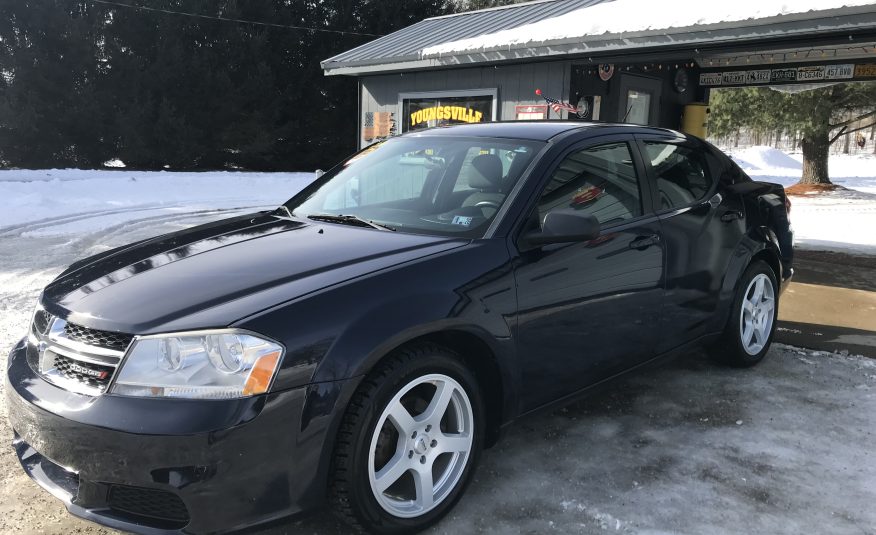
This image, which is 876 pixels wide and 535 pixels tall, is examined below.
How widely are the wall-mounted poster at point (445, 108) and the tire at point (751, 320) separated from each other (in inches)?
243

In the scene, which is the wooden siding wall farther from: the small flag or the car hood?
the car hood

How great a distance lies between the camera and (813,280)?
285 inches

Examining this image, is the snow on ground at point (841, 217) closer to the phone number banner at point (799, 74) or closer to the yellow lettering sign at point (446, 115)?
the phone number banner at point (799, 74)

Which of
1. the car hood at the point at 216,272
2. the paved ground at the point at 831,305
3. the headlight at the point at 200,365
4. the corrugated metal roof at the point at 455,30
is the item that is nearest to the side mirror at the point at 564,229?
the car hood at the point at 216,272

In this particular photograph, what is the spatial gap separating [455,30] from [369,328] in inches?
398

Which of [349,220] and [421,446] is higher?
[349,220]

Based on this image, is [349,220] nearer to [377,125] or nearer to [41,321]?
[41,321]

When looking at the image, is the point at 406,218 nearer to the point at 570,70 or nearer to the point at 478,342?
the point at 478,342

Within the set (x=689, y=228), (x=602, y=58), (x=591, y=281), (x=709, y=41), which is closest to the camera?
(x=591, y=281)

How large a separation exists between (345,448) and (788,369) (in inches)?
140

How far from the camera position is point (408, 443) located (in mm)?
2570

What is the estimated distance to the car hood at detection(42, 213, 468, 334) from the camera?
231cm

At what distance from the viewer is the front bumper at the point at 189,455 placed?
6.84 feet

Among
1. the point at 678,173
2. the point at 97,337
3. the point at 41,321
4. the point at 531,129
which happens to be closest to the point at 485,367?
the point at 531,129
